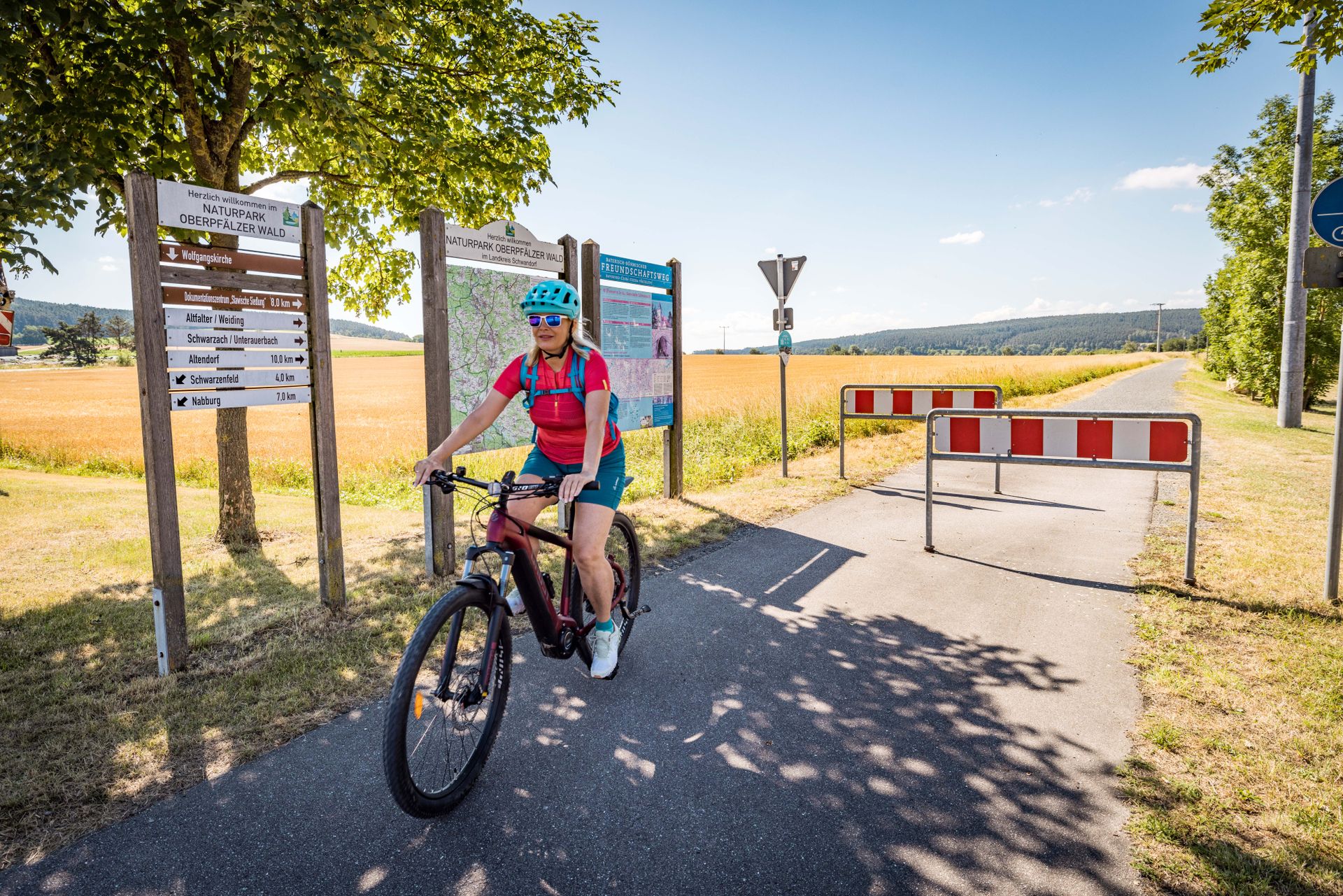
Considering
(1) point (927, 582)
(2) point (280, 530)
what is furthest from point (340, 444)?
(1) point (927, 582)

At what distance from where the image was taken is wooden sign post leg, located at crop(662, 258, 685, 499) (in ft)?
30.8

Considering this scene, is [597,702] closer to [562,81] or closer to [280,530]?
[280,530]

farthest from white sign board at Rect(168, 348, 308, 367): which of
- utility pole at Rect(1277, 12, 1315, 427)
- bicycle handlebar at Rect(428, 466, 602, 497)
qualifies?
utility pole at Rect(1277, 12, 1315, 427)

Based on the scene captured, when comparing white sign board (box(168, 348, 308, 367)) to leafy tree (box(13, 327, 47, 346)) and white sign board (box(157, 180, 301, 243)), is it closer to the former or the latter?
white sign board (box(157, 180, 301, 243))

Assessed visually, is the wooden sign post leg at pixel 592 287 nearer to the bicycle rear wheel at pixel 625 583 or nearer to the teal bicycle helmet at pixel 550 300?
the bicycle rear wheel at pixel 625 583

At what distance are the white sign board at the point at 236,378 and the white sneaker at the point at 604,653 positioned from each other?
290 centimetres

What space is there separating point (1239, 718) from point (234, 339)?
604 cm

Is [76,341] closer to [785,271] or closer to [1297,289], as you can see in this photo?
[785,271]

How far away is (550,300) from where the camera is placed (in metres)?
3.45

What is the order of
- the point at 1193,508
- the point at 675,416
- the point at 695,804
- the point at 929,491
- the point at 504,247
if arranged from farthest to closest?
the point at 675,416
the point at 504,247
the point at 929,491
the point at 1193,508
the point at 695,804

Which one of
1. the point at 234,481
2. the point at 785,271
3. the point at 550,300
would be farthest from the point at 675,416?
the point at 550,300

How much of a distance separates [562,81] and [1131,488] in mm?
9074

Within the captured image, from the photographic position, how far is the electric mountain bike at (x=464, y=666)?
263 cm

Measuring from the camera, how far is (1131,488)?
9.64 meters
